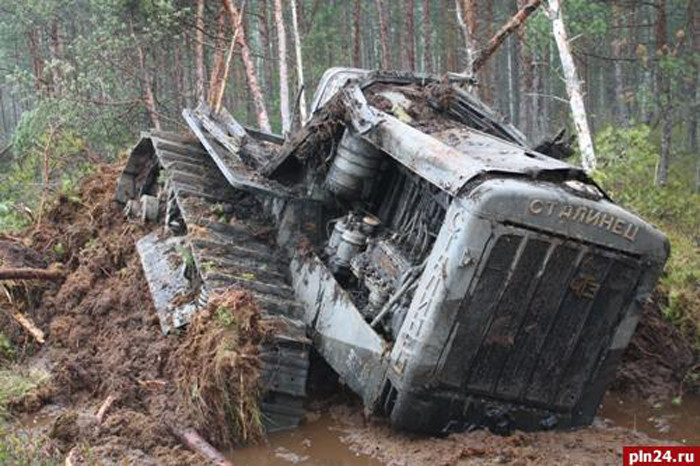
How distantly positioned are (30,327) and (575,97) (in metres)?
7.67

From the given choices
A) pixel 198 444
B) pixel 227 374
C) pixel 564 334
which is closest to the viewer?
pixel 564 334

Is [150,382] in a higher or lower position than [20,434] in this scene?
higher

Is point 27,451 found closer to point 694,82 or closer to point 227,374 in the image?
point 227,374

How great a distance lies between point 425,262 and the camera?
5566 millimetres

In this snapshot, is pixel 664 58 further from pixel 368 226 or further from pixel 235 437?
pixel 235 437

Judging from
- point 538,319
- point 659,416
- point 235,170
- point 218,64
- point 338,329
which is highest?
point 218,64

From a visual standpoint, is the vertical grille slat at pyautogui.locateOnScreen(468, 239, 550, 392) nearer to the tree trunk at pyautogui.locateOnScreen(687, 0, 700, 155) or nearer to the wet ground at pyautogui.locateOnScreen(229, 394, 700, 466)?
the wet ground at pyautogui.locateOnScreen(229, 394, 700, 466)

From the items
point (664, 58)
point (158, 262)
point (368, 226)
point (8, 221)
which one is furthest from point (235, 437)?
point (664, 58)

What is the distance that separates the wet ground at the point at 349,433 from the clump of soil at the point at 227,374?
0.19 m

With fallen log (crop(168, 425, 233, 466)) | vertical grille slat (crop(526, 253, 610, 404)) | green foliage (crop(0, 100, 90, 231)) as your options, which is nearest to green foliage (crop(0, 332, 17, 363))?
fallen log (crop(168, 425, 233, 466))

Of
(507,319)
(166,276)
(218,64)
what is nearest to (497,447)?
(507,319)

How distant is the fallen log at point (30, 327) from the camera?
7887 mm

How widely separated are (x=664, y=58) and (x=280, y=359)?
1162cm

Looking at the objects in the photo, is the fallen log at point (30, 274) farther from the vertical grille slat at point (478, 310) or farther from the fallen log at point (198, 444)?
the vertical grille slat at point (478, 310)
